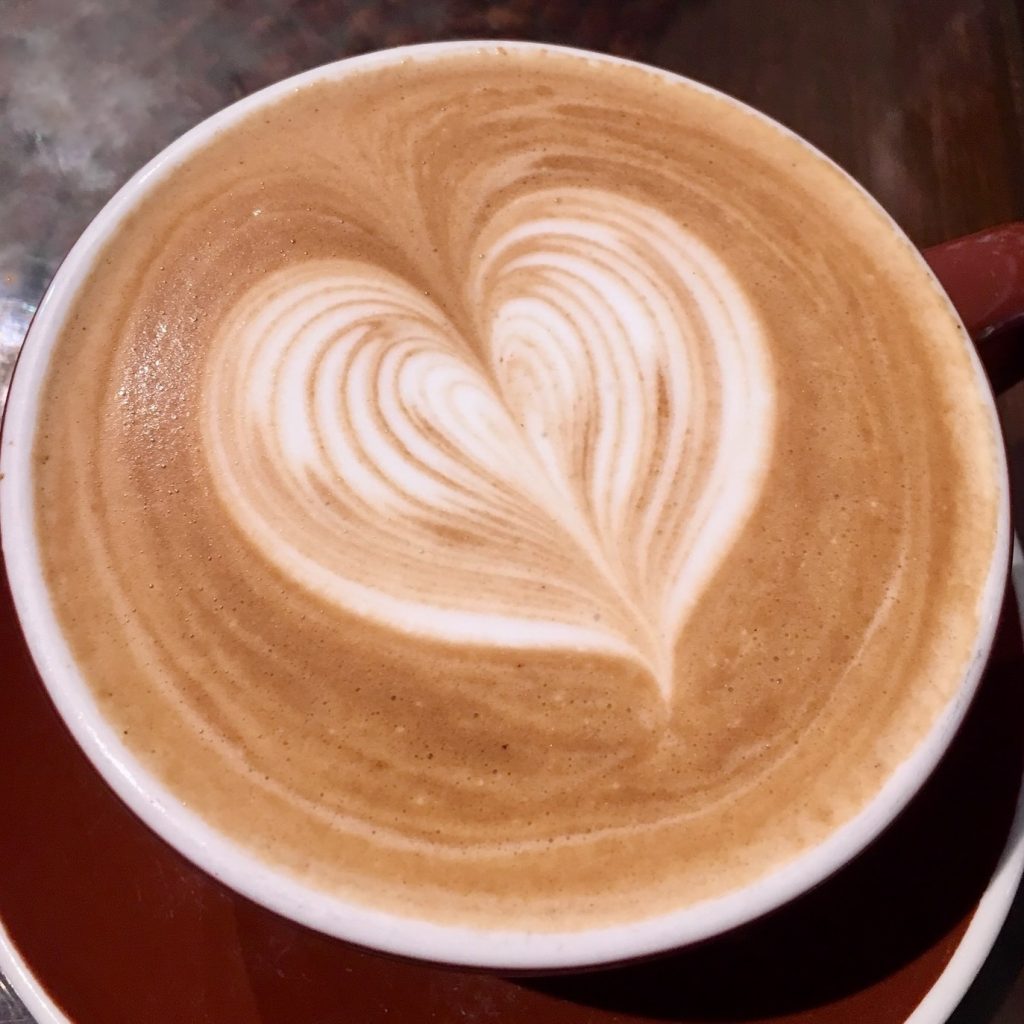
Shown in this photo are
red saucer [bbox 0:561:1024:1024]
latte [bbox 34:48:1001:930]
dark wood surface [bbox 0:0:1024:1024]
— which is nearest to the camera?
latte [bbox 34:48:1001:930]

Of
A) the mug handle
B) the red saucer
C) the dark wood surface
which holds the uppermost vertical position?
the dark wood surface

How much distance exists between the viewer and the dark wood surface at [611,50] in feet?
5.03

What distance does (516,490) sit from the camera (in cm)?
82

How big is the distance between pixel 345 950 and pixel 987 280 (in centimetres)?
91

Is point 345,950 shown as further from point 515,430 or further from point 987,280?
point 987,280

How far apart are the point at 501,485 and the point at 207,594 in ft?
0.86

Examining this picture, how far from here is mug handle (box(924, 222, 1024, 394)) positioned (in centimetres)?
95

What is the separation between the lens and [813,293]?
0.90m

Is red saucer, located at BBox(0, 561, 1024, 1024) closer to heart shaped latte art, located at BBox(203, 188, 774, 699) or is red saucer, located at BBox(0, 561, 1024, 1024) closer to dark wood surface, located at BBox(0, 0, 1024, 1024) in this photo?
heart shaped latte art, located at BBox(203, 188, 774, 699)

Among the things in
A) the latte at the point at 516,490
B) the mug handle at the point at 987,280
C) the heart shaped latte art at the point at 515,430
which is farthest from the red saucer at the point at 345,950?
the mug handle at the point at 987,280

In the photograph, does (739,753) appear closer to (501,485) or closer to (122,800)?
(501,485)

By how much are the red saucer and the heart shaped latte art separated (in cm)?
34

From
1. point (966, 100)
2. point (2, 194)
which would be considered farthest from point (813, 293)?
point (2, 194)

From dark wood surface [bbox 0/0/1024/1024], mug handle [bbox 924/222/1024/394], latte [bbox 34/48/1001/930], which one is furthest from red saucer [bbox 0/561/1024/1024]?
dark wood surface [bbox 0/0/1024/1024]
